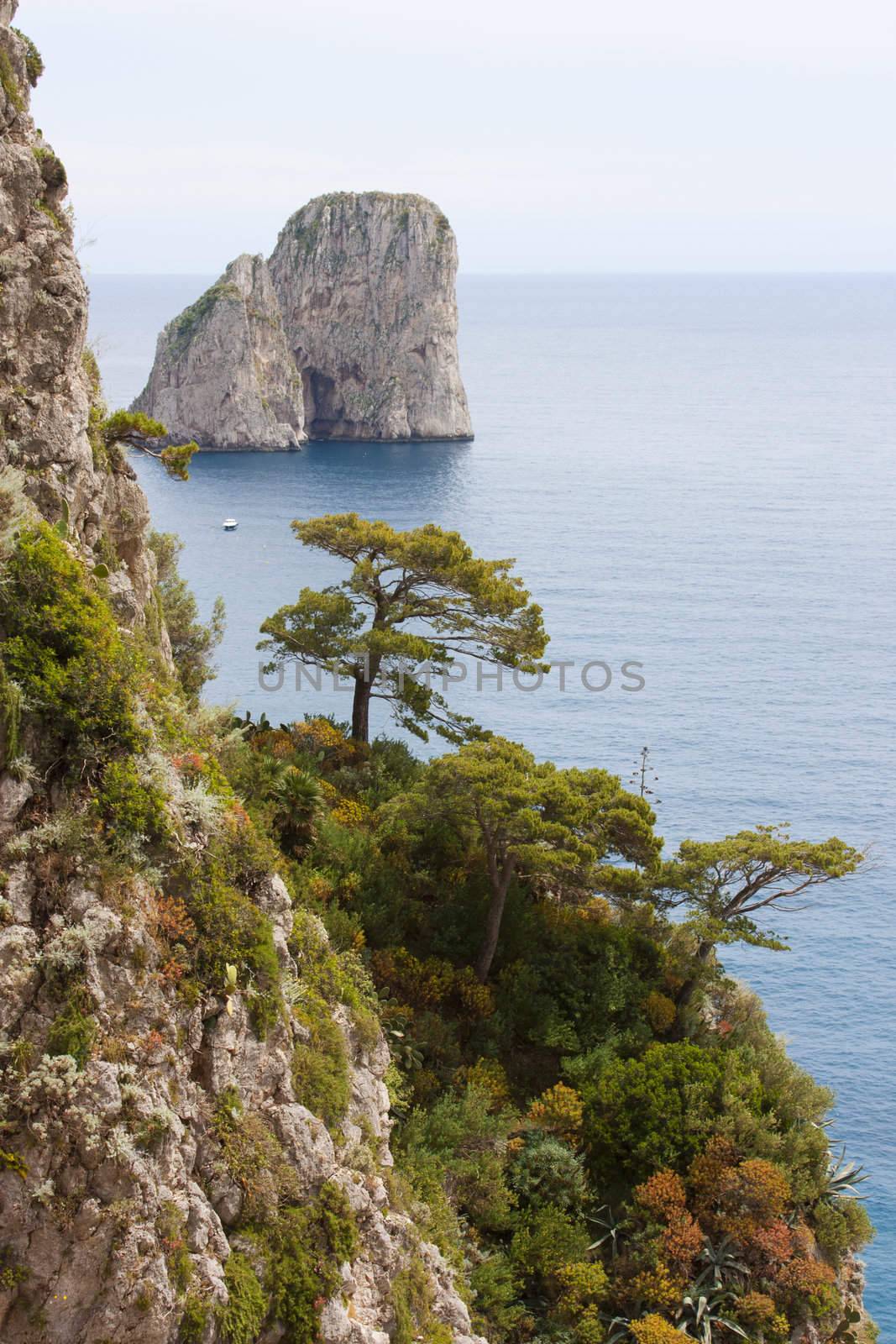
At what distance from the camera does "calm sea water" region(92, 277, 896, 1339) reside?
143 ft

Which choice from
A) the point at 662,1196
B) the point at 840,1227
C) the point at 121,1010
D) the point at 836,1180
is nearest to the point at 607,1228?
the point at 662,1196

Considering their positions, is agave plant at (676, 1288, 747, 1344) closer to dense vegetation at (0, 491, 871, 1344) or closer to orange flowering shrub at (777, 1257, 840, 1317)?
dense vegetation at (0, 491, 871, 1344)

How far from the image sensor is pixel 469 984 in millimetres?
25938

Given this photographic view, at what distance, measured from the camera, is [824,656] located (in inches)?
2869

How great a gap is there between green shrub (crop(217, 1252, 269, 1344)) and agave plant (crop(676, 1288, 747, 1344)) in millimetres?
10830

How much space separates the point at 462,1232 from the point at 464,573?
52.0 ft

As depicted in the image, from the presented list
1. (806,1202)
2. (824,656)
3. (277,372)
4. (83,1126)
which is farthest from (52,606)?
(277,372)

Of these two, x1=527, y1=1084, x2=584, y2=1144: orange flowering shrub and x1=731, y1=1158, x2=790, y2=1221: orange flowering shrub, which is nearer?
x1=731, y1=1158, x2=790, y2=1221: orange flowering shrub

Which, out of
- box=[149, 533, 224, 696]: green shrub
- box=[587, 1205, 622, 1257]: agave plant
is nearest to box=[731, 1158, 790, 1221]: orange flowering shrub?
box=[587, 1205, 622, 1257]: agave plant

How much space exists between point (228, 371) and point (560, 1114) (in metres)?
120

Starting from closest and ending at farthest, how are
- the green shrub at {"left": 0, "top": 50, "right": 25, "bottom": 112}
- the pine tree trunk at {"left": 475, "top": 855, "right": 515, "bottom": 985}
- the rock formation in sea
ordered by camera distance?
the green shrub at {"left": 0, "top": 50, "right": 25, "bottom": 112} < the pine tree trunk at {"left": 475, "top": 855, "right": 515, "bottom": 985} < the rock formation in sea

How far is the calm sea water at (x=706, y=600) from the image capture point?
43.6 meters

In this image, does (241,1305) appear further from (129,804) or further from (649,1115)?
(649,1115)

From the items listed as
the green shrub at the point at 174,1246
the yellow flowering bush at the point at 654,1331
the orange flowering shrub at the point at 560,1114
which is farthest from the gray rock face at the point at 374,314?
the green shrub at the point at 174,1246
